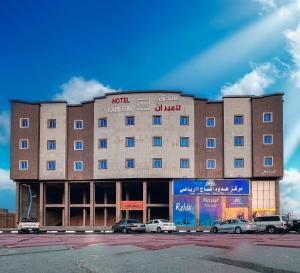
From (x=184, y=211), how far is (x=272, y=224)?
2038cm

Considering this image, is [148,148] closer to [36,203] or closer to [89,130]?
[89,130]

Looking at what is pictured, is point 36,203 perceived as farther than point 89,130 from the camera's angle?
Yes

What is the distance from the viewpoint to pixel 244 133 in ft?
210

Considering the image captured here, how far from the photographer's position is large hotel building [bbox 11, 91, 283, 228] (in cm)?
6325

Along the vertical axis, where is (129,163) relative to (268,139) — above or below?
below

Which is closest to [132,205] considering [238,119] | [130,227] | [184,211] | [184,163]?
[184,211]

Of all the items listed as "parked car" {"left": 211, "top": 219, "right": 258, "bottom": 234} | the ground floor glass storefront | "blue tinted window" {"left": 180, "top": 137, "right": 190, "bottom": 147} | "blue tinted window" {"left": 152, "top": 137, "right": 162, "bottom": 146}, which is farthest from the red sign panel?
"parked car" {"left": 211, "top": 219, "right": 258, "bottom": 234}

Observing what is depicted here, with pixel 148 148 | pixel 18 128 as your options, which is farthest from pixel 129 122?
pixel 18 128

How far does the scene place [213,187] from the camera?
6359 centimetres

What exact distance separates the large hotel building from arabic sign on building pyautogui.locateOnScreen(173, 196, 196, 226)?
0.12 m

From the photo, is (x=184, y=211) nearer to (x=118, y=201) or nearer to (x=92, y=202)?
(x=118, y=201)

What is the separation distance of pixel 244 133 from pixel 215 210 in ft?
33.4

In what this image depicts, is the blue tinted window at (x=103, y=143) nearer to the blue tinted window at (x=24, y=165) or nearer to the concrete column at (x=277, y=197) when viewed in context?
the blue tinted window at (x=24, y=165)

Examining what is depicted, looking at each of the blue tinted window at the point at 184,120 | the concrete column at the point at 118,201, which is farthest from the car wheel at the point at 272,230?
the concrete column at the point at 118,201
